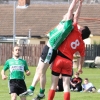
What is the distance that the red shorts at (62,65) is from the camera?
13469 mm

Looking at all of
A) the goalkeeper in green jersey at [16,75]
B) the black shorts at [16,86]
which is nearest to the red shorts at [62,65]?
the goalkeeper in green jersey at [16,75]

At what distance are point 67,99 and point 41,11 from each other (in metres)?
53.1

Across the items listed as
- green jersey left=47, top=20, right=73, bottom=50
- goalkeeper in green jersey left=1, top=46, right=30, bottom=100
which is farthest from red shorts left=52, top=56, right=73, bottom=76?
goalkeeper in green jersey left=1, top=46, right=30, bottom=100

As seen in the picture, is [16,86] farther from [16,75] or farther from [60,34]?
[60,34]

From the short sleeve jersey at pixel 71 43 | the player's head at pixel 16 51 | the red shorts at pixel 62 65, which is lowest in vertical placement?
the red shorts at pixel 62 65

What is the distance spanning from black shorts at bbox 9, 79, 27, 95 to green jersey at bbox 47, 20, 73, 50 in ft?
4.47

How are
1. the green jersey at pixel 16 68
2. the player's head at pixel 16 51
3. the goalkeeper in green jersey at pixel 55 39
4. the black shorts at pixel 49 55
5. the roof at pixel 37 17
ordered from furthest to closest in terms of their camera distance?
the roof at pixel 37 17
the green jersey at pixel 16 68
the player's head at pixel 16 51
the black shorts at pixel 49 55
the goalkeeper in green jersey at pixel 55 39

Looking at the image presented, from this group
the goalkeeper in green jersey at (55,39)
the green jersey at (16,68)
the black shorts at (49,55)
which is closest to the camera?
the goalkeeper in green jersey at (55,39)

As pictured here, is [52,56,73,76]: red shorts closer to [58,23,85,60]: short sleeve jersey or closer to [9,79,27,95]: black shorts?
[58,23,85,60]: short sleeve jersey

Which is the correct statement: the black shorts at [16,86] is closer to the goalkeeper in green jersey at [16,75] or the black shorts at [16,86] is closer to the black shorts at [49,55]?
the goalkeeper in green jersey at [16,75]

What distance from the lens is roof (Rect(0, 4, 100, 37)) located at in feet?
205

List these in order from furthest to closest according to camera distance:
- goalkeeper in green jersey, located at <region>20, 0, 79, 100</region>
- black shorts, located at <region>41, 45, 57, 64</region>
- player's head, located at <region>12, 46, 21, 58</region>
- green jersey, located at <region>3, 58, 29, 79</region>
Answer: green jersey, located at <region>3, 58, 29, 79</region>
player's head, located at <region>12, 46, 21, 58</region>
black shorts, located at <region>41, 45, 57, 64</region>
goalkeeper in green jersey, located at <region>20, 0, 79, 100</region>

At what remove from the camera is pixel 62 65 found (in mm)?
13477

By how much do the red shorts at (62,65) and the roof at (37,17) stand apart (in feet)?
156
